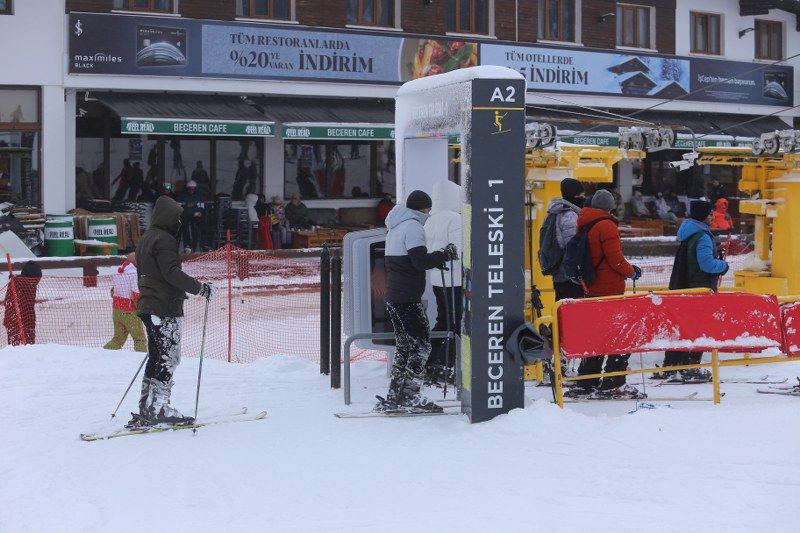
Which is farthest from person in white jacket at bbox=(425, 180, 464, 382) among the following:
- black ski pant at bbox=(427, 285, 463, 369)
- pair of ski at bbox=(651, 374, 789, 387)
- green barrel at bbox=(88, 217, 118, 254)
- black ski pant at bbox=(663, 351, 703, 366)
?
green barrel at bbox=(88, 217, 118, 254)

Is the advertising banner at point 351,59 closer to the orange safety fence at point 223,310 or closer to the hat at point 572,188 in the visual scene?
the orange safety fence at point 223,310

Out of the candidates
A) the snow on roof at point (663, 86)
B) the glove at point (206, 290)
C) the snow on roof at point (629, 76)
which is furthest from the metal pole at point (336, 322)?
the snow on roof at point (663, 86)

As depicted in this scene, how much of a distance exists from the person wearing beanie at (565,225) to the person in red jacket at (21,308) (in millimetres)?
5718

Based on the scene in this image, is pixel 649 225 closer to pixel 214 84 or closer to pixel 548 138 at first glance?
pixel 214 84

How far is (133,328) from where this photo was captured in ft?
40.4

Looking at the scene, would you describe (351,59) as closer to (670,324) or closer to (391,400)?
(391,400)

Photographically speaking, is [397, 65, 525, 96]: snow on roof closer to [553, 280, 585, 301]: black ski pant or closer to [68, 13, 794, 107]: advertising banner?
[553, 280, 585, 301]: black ski pant

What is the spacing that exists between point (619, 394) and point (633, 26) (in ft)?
71.3

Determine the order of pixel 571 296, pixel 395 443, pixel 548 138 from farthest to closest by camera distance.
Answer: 1. pixel 548 138
2. pixel 571 296
3. pixel 395 443

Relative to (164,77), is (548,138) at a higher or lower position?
lower

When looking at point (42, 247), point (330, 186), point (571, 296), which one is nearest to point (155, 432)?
point (571, 296)

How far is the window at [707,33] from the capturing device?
30625 mm

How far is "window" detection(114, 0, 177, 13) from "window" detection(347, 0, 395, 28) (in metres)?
3.85

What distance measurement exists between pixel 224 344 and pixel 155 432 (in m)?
5.70
